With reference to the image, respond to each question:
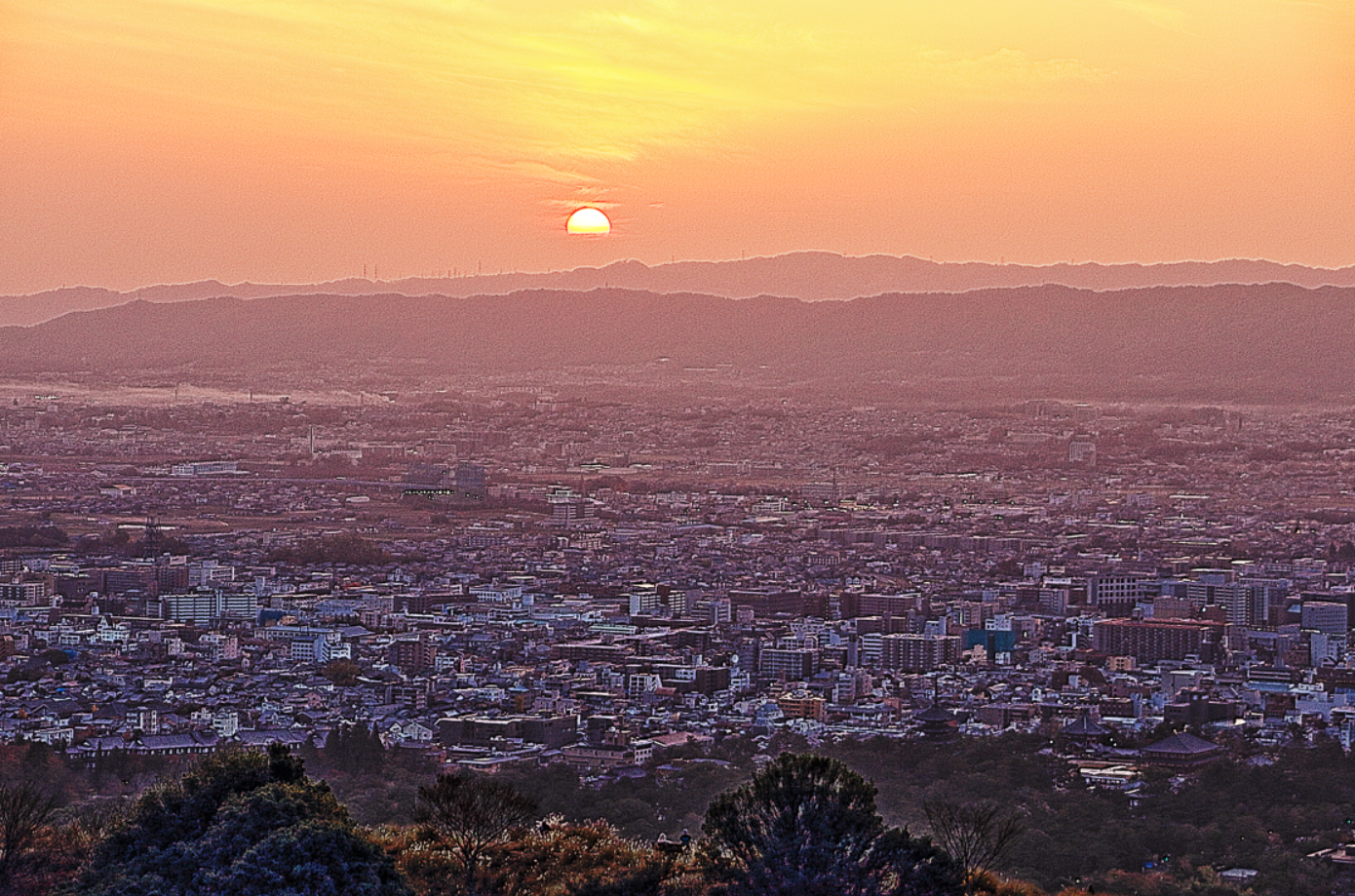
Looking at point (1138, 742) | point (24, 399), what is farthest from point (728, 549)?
point (24, 399)

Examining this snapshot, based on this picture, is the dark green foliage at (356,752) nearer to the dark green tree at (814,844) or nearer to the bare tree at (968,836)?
the bare tree at (968,836)

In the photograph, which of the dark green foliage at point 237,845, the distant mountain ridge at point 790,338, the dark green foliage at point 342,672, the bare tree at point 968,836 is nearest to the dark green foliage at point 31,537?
the dark green foliage at point 342,672

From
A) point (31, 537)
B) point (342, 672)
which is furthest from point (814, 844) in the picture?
point (31, 537)

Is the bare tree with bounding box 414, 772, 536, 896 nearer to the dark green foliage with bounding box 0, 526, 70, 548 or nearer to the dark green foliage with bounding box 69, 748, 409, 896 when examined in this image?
the dark green foliage with bounding box 69, 748, 409, 896

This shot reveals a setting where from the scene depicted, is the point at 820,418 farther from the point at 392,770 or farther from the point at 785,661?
the point at 392,770

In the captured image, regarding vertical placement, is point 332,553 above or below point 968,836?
below

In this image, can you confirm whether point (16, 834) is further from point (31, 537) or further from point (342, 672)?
point (31, 537)

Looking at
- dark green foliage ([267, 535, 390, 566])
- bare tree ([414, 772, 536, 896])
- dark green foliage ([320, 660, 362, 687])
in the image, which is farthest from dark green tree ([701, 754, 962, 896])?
dark green foliage ([267, 535, 390, 566])
